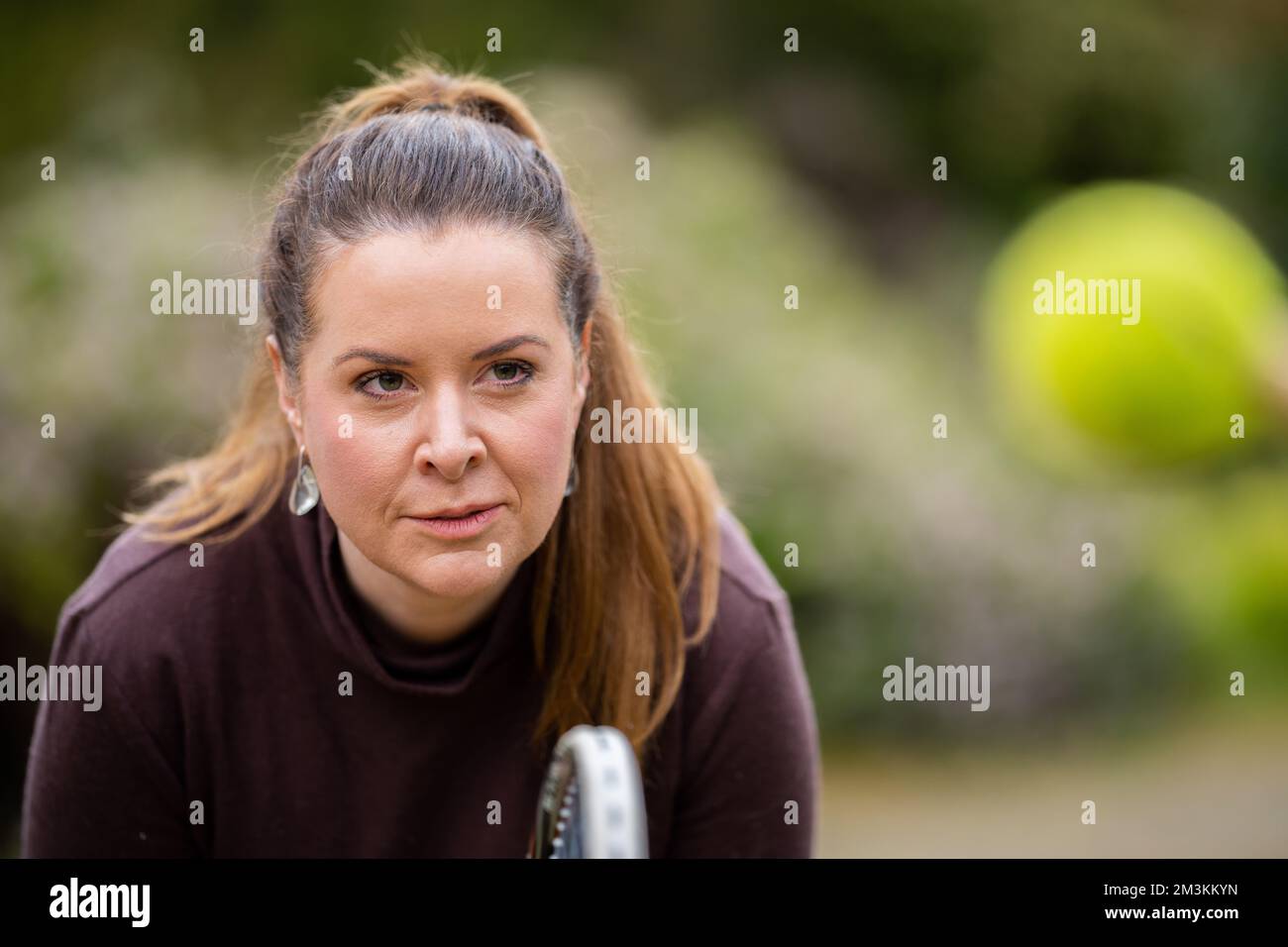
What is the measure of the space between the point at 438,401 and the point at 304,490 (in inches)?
12.3

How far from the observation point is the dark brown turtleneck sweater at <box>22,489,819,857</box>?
1.54 metres

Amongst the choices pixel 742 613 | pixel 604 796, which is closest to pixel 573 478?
pixel 742 613

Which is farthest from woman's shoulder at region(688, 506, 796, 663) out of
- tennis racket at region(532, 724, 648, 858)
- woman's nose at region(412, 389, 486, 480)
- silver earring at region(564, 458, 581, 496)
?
tennis racket at region(532, 724, 648, 858)

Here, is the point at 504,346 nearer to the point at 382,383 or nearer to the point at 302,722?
the point at 382,383

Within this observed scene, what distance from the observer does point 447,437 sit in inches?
49.4

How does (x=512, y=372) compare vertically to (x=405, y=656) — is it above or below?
above

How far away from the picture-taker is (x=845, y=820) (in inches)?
139

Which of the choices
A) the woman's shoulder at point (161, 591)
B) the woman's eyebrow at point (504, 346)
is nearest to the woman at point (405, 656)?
the woman's shoulder at point (161, 591)

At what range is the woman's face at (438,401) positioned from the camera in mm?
1272

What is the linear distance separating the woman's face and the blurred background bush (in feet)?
1.28

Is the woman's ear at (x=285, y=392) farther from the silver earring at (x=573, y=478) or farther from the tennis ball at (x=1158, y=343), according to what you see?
the tennis ball at (x=1158, y=343)

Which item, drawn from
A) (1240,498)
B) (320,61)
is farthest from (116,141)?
(1240,498)

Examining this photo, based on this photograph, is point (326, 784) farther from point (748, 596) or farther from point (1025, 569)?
point (1025, 569)

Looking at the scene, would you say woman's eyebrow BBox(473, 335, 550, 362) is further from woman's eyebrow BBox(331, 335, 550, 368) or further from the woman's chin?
the woman's chin
